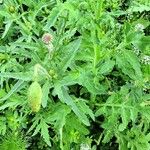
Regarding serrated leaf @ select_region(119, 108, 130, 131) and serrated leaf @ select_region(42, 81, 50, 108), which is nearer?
serrated leaf @ select_region(42, 81, 50, 108)

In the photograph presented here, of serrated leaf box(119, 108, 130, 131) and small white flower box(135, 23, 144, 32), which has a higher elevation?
small white flower box(135, 23, 144, 32)

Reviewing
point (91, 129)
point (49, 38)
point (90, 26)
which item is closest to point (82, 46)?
point (90, 26)

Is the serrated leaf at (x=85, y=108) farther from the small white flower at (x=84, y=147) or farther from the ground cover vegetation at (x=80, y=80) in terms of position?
the small white flower at (x=84, y=147)

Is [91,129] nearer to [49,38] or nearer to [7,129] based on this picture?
[7,129]

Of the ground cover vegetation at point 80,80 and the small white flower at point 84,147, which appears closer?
the ground cover vegetation at point 80,80

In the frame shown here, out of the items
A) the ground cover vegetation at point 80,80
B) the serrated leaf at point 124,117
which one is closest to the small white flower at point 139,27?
the ground cover vegetation at point 80,80

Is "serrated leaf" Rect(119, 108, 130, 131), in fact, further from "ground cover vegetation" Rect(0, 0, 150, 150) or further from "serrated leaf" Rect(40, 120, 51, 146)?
"serrated leaf" Rect(40, 120, 51, 146)

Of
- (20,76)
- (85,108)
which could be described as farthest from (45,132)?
(20,76)

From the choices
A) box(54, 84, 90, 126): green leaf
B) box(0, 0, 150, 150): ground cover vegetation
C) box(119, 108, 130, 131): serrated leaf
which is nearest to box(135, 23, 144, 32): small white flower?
box(0, 0, 150, 150): ground cover vegetation

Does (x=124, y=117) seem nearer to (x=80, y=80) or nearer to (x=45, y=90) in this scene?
(x=80, y=80)
